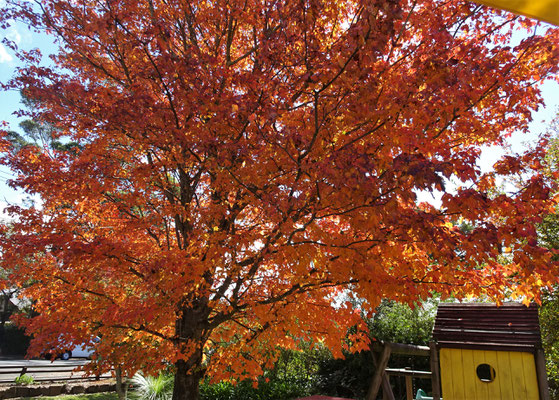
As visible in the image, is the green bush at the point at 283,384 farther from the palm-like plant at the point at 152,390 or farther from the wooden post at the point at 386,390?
the wooden post at the point at 386,390

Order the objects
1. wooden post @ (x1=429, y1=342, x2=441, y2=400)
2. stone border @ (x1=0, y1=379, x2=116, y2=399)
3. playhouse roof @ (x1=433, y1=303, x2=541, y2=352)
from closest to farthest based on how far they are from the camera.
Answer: playhouse roof @ (x1=433, y1=303, x2=541, y2=352)
wooden post @ (x1=429, y1=342, x2=441, y2=400)
stone border @ (x1=0, y1=379, x2=116, y2=399)

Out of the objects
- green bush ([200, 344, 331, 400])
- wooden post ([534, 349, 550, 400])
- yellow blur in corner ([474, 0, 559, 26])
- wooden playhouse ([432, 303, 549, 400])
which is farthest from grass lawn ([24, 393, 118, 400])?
yellow blur in corner ([474, 0, 559, 26])

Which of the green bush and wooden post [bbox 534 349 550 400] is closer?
wooden post [bbox 534 349 550 400]

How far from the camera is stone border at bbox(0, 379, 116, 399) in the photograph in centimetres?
1083

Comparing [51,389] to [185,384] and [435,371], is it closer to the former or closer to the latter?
[185,384]

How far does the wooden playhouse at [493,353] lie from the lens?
5.70 m

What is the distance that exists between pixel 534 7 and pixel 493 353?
6493 millimetres

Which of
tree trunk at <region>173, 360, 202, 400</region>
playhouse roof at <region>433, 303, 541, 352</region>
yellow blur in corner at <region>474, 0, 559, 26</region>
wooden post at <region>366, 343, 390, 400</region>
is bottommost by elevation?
tree trunk at <region>173, 360, 202, 400</region>

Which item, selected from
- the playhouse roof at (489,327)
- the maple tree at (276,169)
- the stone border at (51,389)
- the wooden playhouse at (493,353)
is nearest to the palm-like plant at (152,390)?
the stone border at (51,389)

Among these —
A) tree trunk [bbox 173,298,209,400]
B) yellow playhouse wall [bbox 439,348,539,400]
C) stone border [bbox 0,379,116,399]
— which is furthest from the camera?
stone border [bbox 0,379,116,399]

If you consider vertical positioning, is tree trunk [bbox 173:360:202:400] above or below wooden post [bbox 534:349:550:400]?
below

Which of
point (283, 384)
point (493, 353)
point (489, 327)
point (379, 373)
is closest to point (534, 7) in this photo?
point (493, 353)

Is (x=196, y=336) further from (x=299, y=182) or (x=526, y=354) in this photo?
(x=526, y=354)

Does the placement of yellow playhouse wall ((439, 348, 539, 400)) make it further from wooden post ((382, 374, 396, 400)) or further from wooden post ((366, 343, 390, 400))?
wooden post ((382, 374, 396, 400))
